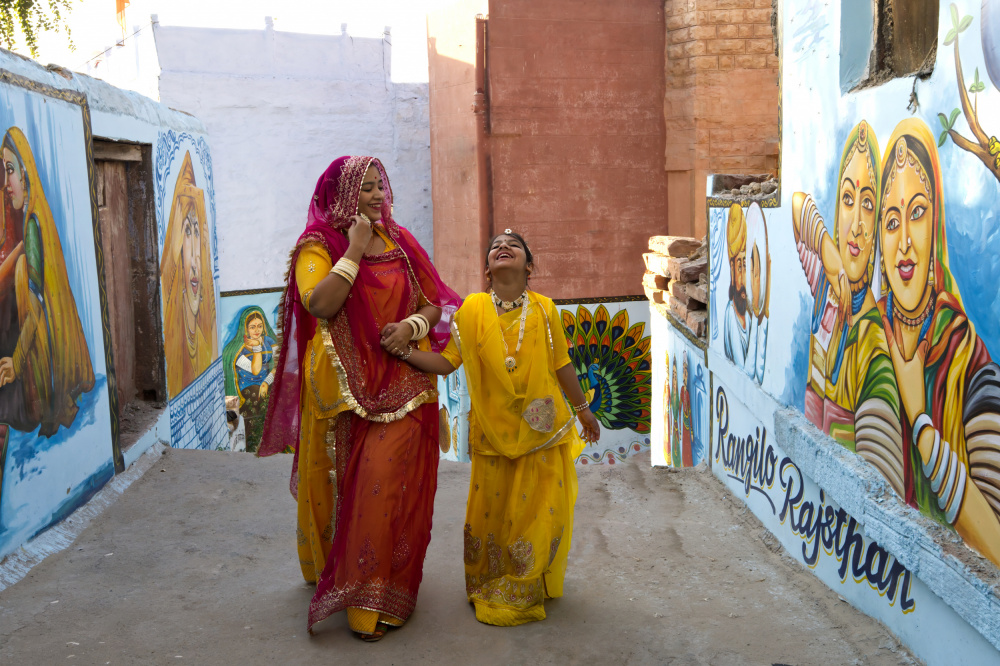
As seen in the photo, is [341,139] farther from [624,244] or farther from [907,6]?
[907,6]

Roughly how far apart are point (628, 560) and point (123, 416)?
3.52m

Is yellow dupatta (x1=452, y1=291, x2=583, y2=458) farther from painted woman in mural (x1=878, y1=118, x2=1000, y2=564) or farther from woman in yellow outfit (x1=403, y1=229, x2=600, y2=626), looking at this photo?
painted woman in mural (x1=878, y1=118, x2=1000, y2=564)

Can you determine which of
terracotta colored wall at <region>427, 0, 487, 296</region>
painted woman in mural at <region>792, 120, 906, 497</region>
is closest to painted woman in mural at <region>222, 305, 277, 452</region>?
terracotta colored wall at <region>427, 0, 487, 296</region>

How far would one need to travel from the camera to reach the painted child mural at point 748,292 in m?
4.94

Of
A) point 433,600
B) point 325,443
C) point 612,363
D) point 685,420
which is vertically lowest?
point 612,363

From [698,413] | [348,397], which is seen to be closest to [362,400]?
[348,397]

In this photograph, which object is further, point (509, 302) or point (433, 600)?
point (433, 600)

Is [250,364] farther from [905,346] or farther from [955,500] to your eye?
[955,500]

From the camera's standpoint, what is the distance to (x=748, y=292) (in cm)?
527

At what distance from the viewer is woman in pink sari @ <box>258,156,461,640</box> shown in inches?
132

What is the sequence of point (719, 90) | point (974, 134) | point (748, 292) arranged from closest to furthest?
point (974, 134), point (748, 292), point (719, 90)

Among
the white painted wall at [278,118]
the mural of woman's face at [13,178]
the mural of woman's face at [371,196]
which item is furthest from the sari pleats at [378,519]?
the white painted wall at [278,118]

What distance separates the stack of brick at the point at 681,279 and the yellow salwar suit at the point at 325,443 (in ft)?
11.6

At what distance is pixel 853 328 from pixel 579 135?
26.8 feet
